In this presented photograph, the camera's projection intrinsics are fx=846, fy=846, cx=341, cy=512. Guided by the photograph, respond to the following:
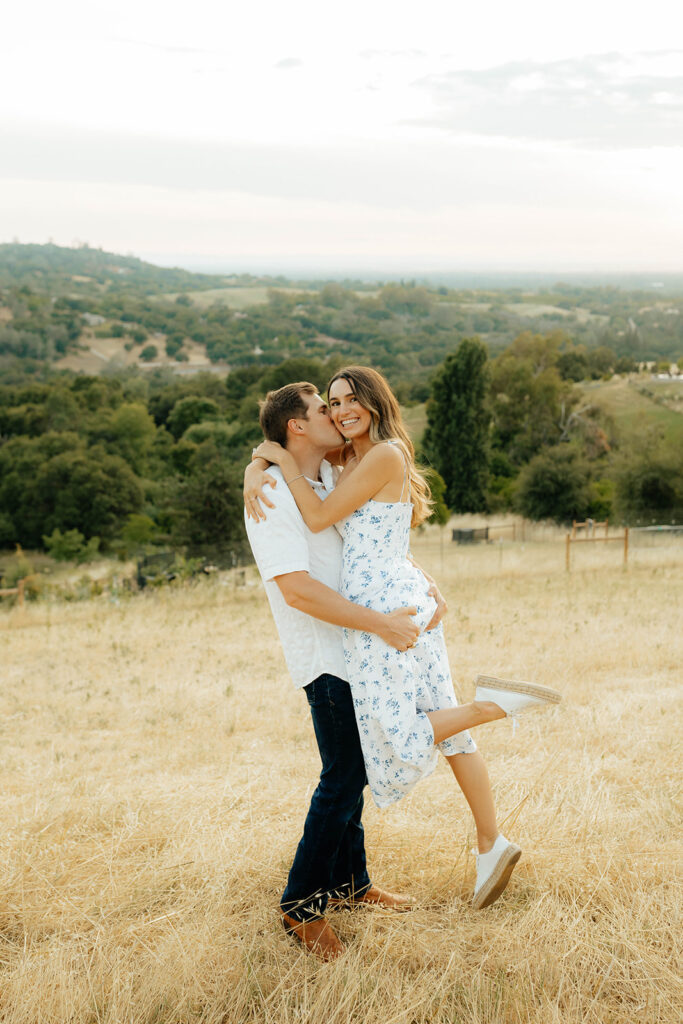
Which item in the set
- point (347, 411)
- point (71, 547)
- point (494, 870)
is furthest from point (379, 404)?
point (71, 547)

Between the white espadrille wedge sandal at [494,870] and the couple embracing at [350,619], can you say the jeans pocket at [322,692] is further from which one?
the white espadrille wedge sandal at [494,870]

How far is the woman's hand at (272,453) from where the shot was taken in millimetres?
2574

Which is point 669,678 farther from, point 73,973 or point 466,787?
point 73,973

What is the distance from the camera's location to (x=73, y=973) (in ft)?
8.09

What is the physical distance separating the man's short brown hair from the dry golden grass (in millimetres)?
1596

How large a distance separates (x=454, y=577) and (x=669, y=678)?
6617 millimetres

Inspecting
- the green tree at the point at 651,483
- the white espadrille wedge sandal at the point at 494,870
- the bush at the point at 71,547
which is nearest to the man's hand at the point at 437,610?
the white espadrille wedge sandal at the point at 494,870

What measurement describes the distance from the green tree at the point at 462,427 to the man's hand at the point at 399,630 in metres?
38.0

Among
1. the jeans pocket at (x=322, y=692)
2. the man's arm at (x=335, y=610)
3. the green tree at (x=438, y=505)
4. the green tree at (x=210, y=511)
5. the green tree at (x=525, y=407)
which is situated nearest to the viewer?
the man's arm at (x=335, y=610)

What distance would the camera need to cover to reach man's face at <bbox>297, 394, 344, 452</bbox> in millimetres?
2611

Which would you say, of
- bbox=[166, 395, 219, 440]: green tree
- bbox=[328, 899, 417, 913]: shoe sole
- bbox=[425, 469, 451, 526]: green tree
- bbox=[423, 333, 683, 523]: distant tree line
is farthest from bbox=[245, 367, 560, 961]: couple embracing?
bbox=[166, 395, 219, 440]: green tree

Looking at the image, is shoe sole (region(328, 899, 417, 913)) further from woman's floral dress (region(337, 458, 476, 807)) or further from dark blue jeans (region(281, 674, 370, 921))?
woman's floral dress (region(337, 458, 476, 807))

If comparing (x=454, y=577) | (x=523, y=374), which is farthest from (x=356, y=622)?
(x=523, y=374)

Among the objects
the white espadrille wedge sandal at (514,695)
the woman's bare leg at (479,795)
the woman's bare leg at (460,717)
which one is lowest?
the woman's bare leg at (479,795)
